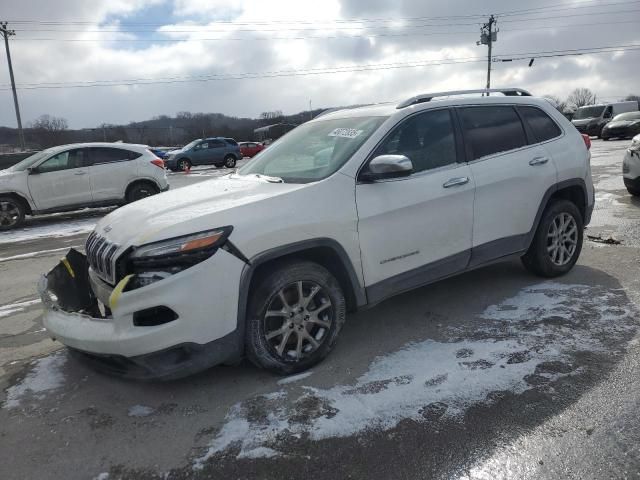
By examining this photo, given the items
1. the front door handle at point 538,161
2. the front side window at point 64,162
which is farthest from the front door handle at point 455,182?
the front side window at point 64,162

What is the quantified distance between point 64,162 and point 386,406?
1054 cm

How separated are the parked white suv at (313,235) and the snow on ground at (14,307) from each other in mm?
1780

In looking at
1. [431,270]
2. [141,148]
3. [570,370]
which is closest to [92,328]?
[431,270]

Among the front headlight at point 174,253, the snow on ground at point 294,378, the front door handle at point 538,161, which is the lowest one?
the snow on ground at point 294,378

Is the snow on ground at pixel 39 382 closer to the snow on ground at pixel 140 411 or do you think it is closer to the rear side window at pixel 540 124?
the snow on ground at pixel 140 411

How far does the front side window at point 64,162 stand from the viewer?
1105cm

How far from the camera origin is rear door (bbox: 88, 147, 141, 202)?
11469 mm

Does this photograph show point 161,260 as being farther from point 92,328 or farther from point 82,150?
point 82,150

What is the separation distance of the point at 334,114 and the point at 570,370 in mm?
2794

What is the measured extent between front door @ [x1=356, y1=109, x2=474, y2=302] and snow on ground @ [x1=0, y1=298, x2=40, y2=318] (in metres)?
3.79

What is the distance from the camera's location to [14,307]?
5.32m

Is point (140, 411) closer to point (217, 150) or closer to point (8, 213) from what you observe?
point (8, 213)

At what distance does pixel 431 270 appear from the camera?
13.1 ft

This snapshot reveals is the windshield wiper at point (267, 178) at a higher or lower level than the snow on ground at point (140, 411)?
higher
